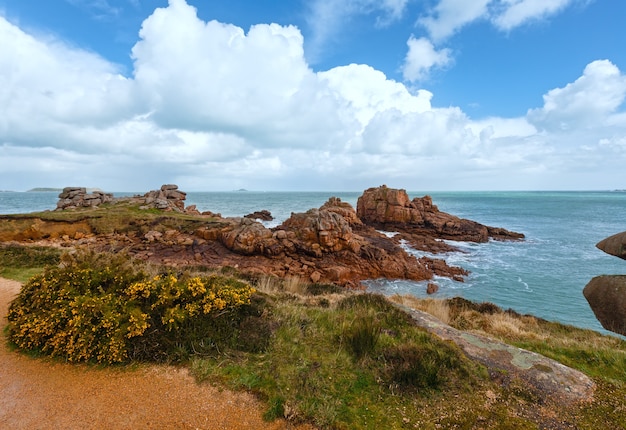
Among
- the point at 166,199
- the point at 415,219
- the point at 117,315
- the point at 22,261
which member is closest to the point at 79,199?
the point at 166,199

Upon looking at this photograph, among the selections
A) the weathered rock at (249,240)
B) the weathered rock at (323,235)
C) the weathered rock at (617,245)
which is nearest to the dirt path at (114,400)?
the weathered rock at (617,245)

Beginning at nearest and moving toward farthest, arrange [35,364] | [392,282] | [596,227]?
1. [35,364]
2. [392,282]
3. [596,227]

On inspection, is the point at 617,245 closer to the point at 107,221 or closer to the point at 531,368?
the point at 531,368

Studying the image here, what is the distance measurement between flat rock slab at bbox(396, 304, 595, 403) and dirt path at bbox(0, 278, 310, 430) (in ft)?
15.5

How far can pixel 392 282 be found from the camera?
24312mm

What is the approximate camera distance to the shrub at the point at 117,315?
564 cm

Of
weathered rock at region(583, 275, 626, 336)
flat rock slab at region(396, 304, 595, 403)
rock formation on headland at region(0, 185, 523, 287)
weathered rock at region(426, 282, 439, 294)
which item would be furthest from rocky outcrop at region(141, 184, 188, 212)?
weathered rock at region(583, 275, 626, 336)

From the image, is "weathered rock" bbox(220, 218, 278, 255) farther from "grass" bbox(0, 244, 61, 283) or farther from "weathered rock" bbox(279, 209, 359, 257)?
"grass" bbox(0, 244, 61, 283)

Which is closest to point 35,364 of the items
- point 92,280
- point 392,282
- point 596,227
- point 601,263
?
point 92,280

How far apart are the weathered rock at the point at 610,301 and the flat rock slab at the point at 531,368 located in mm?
4297

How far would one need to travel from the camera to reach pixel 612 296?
9.00m

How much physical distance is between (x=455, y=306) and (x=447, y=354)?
26.4 ft

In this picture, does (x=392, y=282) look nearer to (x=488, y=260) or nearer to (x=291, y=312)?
(x=488, y=260)

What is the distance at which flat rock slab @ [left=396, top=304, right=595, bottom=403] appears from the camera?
17.9 feet
